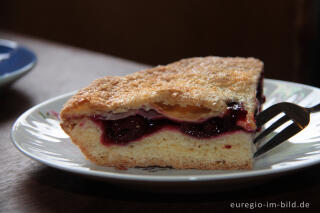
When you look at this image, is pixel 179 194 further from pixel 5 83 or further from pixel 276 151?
pixel 5 83

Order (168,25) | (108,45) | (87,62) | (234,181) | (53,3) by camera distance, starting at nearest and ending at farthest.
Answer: (234,181) → (87,62) → (168,25) → (108,45) → (53,3)

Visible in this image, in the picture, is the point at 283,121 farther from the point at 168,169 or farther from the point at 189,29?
the point at 189,29

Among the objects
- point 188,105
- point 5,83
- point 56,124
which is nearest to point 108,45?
point 5,83

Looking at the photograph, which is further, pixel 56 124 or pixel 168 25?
pixel 168 25

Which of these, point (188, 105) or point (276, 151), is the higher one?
point (188, 105)

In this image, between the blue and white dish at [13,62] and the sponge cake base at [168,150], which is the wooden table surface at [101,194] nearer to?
the sponge cake base at [168,150]

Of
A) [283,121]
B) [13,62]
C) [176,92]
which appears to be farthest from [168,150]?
[13,62]
